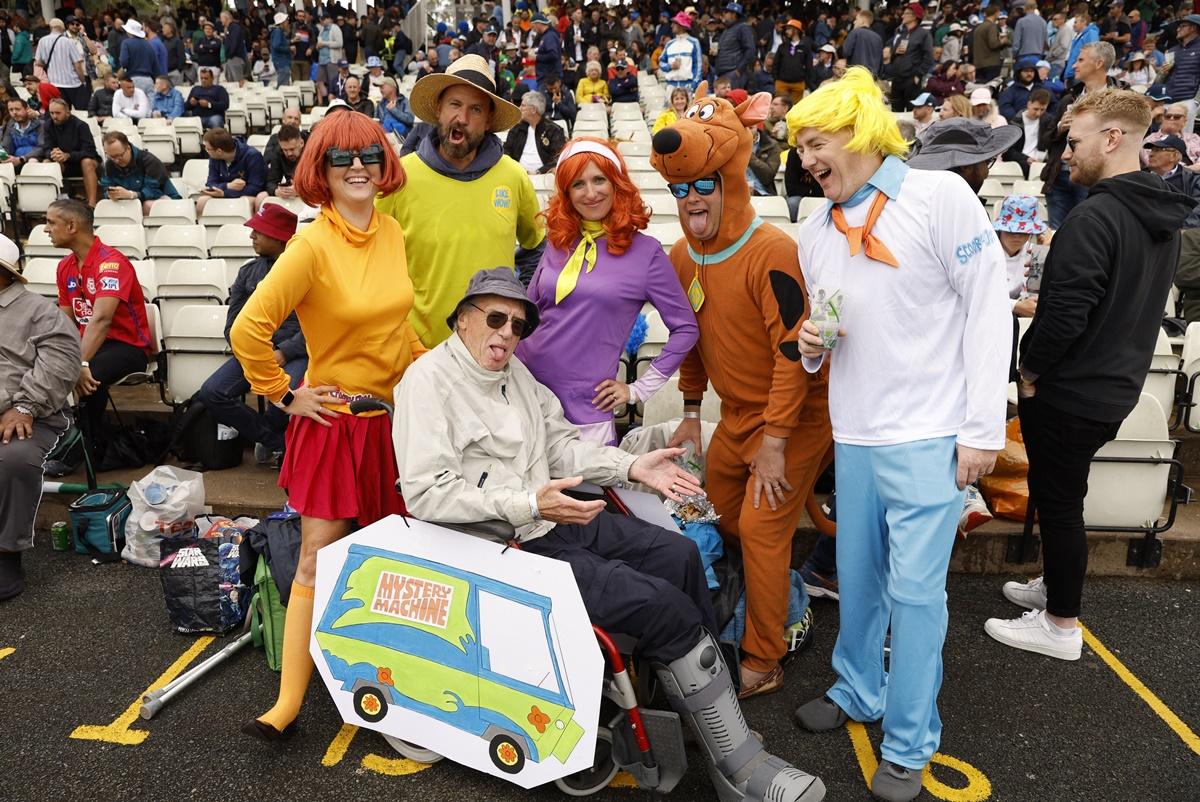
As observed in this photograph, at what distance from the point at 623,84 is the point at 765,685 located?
11162mm

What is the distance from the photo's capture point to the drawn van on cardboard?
8.02 ft

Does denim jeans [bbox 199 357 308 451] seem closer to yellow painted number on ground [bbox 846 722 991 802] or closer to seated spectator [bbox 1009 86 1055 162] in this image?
yellow painted number on ground [bbox 846 722 991 802]

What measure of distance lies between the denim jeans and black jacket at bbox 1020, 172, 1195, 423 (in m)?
3.44

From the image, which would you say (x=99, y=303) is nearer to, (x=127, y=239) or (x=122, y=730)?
(x=127, y=239)

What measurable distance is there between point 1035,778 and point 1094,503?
154 centimetres

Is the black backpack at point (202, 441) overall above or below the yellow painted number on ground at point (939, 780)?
above

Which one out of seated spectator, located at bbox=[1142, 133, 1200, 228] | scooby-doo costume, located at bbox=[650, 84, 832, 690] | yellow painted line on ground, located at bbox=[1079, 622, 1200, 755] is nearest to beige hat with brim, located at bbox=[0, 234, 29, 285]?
scooby-doo costume, located at bbox=[650, 84, 832, 690]

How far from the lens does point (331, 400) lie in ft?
9.17

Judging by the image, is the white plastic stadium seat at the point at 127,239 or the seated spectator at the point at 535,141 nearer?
the white plastic stadium seat at the point at 127,239

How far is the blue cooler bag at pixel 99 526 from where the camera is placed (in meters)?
4.11

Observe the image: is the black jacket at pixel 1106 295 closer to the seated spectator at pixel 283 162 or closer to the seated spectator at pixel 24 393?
the seated spectator at pixel 24 393

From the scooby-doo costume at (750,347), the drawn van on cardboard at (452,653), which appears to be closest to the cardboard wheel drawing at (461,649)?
the drawn van on cardboard at (452,653)

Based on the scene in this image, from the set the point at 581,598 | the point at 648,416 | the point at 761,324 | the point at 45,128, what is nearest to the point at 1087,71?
the point at 648,416

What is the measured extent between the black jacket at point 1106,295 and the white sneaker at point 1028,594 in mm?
967
